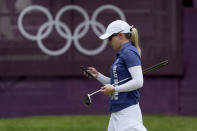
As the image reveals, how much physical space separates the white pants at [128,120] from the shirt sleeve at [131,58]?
484mm

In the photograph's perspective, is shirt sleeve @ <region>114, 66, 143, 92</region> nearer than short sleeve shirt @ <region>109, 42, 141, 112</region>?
Yes

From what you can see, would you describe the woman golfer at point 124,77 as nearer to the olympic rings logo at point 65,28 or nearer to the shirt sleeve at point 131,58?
the shirt sleeve at point 131,58

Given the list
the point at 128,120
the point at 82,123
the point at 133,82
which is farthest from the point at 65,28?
the point at 133,82

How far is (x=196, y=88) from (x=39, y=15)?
387cm

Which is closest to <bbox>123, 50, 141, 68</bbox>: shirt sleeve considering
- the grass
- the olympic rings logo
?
the grass

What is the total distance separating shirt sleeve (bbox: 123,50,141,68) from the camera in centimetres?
574

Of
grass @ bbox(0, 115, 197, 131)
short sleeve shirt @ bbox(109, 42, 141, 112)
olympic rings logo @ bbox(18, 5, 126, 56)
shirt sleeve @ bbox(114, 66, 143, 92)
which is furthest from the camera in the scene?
olympic rings logo @ bbox(18, 5, 126, 56)

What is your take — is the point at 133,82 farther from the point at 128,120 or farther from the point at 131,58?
the point at 128,120

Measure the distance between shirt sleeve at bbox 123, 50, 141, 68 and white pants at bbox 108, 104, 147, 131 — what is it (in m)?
0.48

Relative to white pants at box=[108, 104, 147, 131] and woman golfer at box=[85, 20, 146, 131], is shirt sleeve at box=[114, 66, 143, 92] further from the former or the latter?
white pants at box=[108, 104, 147, 131]

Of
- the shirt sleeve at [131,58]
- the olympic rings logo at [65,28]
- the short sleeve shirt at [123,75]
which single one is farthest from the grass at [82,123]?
the shirt sleeve at [131,58]

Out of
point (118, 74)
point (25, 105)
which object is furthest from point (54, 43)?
point (118, 74)

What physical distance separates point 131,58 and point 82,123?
5617 mm

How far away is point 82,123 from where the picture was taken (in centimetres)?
1120
